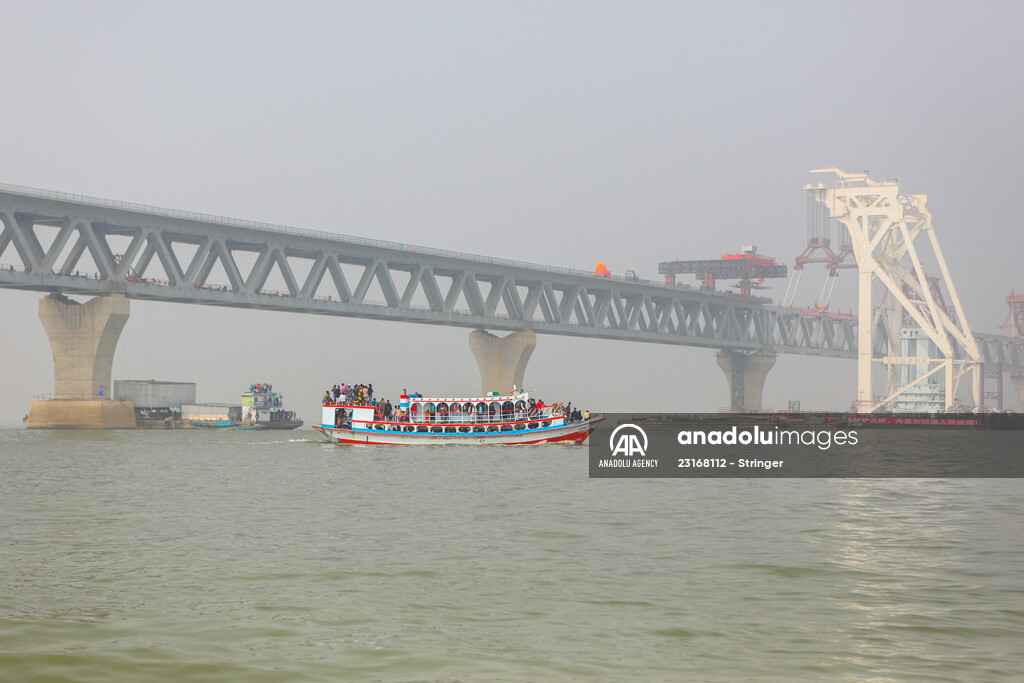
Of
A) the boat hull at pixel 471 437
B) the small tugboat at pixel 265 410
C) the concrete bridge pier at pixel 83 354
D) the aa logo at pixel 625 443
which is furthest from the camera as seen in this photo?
the small tugboat at pixel 265 410

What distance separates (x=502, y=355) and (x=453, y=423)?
71352 mm

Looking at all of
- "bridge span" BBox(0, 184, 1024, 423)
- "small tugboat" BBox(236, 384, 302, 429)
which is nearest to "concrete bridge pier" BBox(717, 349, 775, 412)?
"bridge span" BBox(0, 184, 1024, 423)

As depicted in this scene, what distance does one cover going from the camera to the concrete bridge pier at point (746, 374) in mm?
194750

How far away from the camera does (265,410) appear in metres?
136

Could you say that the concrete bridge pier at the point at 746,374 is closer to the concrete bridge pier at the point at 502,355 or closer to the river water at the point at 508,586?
the concrete bridge pier at the point at 502,355

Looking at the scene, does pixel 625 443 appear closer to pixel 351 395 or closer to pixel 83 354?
pixel 351 395

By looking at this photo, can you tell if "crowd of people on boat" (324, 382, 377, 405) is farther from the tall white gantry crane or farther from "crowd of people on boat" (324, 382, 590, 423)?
the tall white gantry crane

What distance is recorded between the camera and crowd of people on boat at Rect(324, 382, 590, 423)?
80438 mm

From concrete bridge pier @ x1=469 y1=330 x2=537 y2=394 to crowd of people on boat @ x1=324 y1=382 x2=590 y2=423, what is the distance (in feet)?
215

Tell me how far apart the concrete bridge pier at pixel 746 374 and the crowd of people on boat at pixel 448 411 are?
383 ft

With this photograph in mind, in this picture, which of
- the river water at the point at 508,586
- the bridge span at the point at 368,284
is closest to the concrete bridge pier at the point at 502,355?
the bridge span at the point at 368,284

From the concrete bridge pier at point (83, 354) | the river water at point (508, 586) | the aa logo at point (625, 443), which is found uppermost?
the concrete bridge pier at point (83, 354)

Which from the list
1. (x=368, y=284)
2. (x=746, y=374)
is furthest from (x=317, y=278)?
(x=746, y=374)

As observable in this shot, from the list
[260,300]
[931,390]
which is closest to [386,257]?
[260,300]
